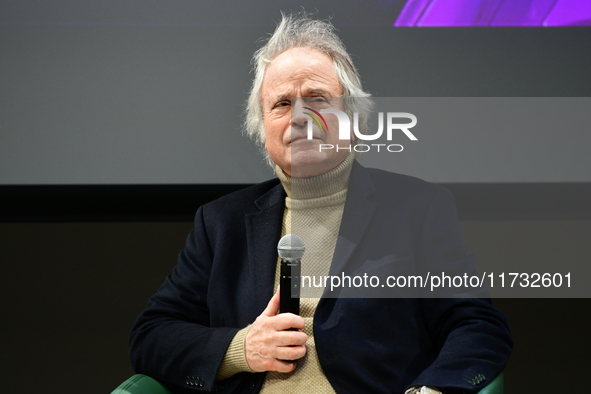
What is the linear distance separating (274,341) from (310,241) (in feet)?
1.05

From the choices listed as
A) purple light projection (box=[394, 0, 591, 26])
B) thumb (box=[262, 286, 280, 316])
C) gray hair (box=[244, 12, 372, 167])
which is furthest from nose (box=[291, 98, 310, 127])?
purple light projection (box=[394, 0, 591, 26])

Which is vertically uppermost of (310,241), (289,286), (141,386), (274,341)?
(310,241)

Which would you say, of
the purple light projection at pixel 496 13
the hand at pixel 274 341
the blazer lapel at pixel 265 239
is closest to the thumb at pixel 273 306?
the hand at pixel 274 341

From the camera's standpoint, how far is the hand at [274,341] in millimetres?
1553

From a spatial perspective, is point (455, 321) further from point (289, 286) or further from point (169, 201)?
point (169, 201)

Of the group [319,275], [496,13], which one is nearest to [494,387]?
[319,275]

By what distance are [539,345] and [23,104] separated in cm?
266

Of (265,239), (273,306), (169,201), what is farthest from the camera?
(169,201)

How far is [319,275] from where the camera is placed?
1703mm

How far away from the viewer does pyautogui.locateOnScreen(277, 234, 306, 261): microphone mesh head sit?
4.91 feet

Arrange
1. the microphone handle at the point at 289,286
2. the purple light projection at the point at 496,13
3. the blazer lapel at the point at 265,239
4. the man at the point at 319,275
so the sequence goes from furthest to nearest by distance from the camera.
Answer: the purple light projection at the point at 496,13 < the blazer lapel at the point at 265,239 < the man at the point at 319,275 < the microphone handle at the point at 289,286

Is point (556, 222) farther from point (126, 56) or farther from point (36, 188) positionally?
point (36, 188)

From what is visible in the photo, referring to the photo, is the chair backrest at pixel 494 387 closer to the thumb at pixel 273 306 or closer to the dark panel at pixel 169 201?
the dark panel at pixel 169 201

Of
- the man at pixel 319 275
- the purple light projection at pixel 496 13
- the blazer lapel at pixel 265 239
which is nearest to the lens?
the man at pixel 319 275
